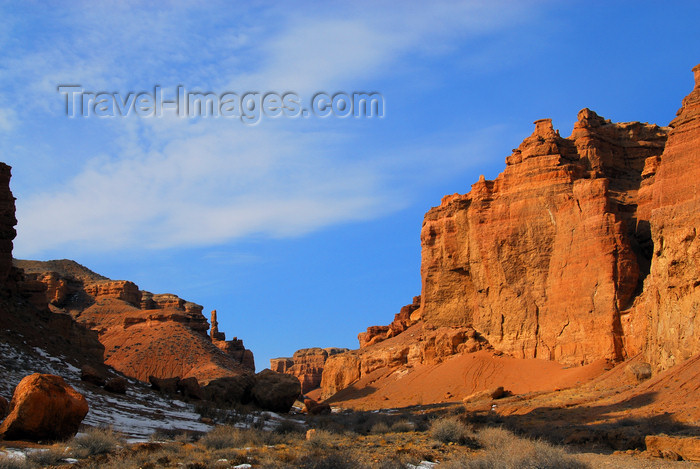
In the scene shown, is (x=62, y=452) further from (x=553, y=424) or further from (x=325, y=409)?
(x=325, y=409)

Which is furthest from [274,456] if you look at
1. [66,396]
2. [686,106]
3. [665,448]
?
[686,106]

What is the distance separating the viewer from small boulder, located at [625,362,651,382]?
103ft

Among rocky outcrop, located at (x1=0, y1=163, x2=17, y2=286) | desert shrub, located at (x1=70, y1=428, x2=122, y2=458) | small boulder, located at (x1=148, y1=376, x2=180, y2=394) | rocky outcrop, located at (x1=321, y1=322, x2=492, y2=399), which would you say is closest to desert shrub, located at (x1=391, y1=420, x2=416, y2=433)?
desert shrub, located at (x1=70, y1=428, x2=122, y2=458)

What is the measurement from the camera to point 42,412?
1541 cm

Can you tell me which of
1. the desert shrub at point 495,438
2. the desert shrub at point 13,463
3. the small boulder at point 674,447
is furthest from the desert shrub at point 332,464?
the small boulder at point 674,447

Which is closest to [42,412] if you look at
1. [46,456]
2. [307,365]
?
[46,456]

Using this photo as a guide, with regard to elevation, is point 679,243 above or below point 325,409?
above

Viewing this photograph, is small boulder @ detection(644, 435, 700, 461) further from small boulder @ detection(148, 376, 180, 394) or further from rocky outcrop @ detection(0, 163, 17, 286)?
rocky outcrop @ detection(0, 163, 17, 286)

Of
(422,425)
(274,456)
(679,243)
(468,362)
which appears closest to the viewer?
(274,456)

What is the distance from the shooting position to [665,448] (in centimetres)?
1664

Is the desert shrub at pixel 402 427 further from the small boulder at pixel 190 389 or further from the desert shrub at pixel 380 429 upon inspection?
the small boulder at pixel 190 389

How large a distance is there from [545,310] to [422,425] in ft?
73.4

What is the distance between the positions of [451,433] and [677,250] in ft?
58.8

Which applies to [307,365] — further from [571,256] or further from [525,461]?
[525,461]
